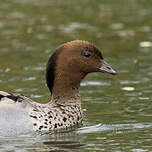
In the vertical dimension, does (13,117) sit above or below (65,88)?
below

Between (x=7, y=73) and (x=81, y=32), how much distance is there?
438 cm

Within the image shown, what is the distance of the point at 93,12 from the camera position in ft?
72.5

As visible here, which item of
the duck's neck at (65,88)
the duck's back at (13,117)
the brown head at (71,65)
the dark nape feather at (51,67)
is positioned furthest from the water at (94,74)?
the dark nape feather at (51,67)

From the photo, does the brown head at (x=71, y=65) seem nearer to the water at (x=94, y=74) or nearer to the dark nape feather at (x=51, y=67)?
the dark nape feather at (x=51, y=67)

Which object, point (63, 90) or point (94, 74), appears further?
point (94, 74)

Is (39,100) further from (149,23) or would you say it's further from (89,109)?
(149,23)

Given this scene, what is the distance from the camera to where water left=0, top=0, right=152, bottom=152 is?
1115 cm

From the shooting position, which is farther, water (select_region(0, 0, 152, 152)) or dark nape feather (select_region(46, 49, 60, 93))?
dark nape feather (select_region(46, 49, 60, 93))

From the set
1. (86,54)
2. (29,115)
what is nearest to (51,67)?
(86,54)

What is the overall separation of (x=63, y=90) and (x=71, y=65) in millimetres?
440

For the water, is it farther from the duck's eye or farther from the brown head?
the duck's eye

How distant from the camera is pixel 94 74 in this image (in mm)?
15914

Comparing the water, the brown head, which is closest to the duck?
the brown head

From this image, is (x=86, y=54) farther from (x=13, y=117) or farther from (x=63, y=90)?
(x=13, y=117)
